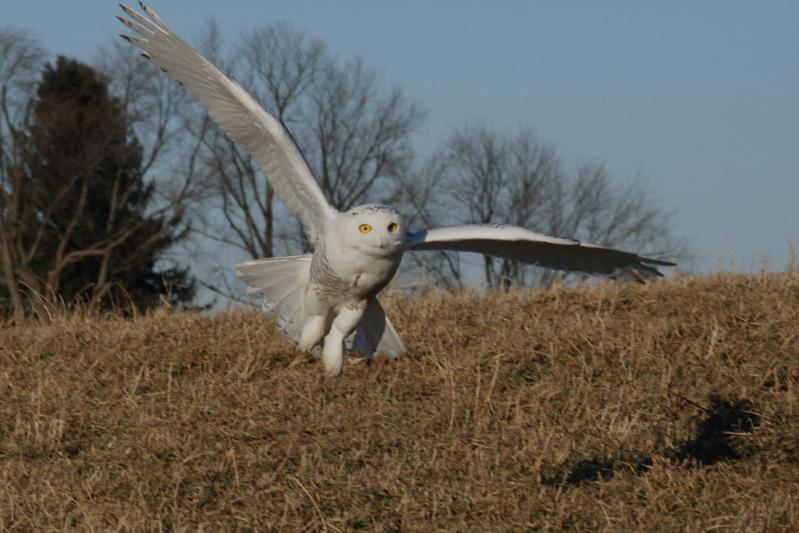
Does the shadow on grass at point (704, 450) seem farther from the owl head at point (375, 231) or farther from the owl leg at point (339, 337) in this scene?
the owl leg at point (339, 337)

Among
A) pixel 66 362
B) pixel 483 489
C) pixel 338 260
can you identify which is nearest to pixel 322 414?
pixel 338 260

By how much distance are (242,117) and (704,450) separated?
3.11 metres

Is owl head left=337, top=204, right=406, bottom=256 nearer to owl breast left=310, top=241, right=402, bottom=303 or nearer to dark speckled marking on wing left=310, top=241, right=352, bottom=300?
owl breast left=310, top=241, right=402, bottom=303

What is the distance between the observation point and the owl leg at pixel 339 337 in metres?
6.97

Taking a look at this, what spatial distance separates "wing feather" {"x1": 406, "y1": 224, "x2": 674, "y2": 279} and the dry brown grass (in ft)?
1.41

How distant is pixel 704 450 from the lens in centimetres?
584

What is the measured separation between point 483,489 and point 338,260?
5.48 ft

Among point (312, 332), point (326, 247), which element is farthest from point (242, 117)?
point (312, 332)

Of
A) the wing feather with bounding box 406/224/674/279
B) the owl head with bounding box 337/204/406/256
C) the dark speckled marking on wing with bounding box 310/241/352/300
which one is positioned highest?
the wing feather with bounding box 406/224/674/279

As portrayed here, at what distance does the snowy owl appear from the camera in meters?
6.50

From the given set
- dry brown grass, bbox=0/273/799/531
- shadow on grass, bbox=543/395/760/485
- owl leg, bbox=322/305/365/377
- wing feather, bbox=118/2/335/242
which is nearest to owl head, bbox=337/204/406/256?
wing feather, bbox=118/2/335/242

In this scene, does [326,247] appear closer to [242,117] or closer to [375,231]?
[375,231]

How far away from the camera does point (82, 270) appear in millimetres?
39938

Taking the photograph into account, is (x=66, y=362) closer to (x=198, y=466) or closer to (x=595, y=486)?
→ (x=198, y=466)
